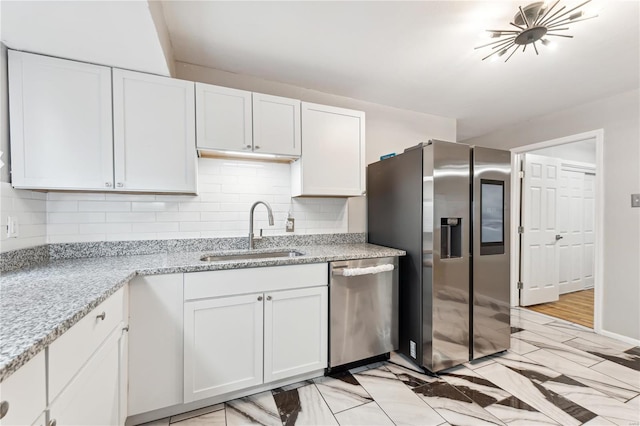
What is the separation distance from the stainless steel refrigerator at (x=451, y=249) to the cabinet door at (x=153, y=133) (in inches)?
65.7

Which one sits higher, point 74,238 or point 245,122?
point 245,122

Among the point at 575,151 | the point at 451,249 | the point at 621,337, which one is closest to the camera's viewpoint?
the point at 451,249

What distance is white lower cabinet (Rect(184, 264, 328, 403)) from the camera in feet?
5.27

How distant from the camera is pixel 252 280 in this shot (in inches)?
68.0

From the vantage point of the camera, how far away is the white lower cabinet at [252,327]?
1606mm

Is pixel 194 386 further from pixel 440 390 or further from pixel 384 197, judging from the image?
pixel 384 197

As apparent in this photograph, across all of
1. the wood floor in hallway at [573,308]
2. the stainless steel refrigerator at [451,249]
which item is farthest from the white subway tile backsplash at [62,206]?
the wood floor in hallway at [573,308]

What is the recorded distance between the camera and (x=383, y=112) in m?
3.01

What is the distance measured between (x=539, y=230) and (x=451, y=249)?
2.48 metres

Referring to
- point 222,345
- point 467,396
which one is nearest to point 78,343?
point 222,345

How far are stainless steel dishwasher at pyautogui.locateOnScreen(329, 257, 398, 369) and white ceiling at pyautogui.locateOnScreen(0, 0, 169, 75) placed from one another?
174 cm

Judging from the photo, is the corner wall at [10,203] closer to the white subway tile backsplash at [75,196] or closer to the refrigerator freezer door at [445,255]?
the white subway tile backsplash at [75,196]

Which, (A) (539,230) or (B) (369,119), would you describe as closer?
(B) (369,119)

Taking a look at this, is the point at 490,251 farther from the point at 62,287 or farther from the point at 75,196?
the point at 75,196
